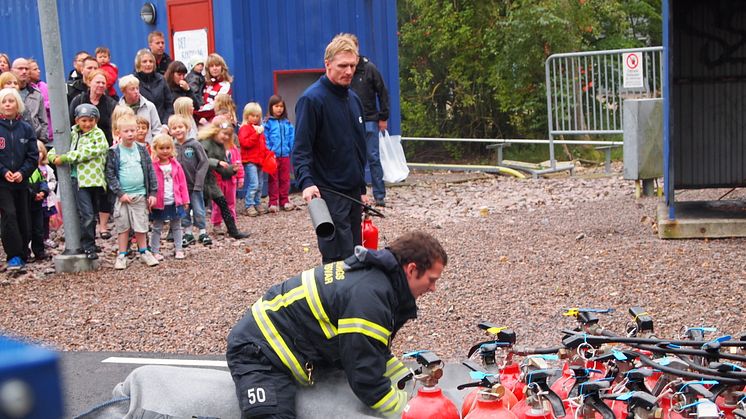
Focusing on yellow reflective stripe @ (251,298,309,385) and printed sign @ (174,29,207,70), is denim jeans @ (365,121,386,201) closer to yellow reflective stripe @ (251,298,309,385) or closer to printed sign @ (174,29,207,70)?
printed sign @ (174,29,207,70)

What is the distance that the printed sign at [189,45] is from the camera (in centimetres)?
1446

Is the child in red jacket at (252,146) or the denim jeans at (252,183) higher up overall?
the child in red jacket at (252,146)

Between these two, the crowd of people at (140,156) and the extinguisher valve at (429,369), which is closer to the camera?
the extinguisher valve at (429,369)

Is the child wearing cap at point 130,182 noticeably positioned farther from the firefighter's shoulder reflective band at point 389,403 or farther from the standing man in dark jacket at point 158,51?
the firefighter's shoulder reflective band at point 389,403

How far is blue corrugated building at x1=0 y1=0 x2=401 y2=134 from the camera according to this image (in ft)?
46.9

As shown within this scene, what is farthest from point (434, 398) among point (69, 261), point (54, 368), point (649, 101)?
point (649, 101)

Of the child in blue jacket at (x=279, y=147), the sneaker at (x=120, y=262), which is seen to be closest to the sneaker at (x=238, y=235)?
the sneaker at (x=120, y=262)

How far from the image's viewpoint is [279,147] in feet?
42.9

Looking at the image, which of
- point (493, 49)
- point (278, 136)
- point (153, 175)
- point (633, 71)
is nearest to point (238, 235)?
point (153, 175)

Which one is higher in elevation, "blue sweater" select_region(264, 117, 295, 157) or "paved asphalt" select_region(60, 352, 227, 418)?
"blue sweater" select_region(264, 117, 295, 157)

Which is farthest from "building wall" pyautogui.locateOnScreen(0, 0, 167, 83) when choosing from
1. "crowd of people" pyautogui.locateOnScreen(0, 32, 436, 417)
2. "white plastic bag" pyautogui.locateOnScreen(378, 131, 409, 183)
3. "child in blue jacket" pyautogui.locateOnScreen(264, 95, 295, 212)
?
"white plastic bag" pyautogui.locateOnScreen(378, 131, 409, 183)

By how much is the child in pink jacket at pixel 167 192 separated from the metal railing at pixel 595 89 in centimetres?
806

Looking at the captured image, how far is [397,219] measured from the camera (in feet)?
39.5

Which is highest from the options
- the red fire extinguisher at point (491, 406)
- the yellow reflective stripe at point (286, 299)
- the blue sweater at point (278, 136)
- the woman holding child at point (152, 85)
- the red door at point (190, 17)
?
the red door at point (190, 17)
